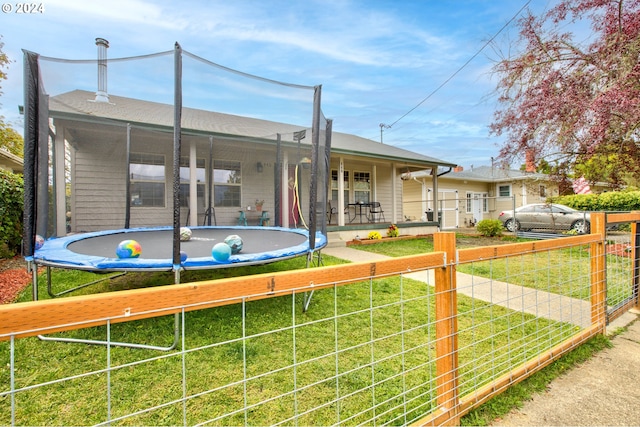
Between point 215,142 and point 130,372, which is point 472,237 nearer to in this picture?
point 215,142

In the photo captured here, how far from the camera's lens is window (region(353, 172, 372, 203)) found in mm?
10516

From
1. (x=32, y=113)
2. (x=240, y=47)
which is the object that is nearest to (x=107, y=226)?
(x=32, y=113)

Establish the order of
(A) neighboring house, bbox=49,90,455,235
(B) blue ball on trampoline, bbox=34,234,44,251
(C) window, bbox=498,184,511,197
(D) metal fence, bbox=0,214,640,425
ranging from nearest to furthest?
(D) metal fence, bbox=0,214,640,425
(B) blue ball on trampoline, bbox=34,234,44,251
(A) neighboring house, bbox=49,90,455,235
(C) window, bbox=498,184,511,197

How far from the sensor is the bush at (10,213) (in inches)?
182

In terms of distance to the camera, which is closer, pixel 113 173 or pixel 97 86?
pixel 97 86

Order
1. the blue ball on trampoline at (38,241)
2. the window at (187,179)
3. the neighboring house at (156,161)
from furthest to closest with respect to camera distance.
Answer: the window at (187,179)
the neighboring house at (156,161)
the blue ball on trampoline at (38,241)

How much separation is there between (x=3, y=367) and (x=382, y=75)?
37.6ft

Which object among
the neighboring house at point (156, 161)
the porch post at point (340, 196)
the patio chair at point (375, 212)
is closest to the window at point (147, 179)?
the neighboring house at point (156, 161)

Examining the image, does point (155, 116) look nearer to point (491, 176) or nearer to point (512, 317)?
point (512, 317)

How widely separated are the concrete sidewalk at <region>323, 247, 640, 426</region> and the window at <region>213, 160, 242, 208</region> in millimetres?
4863

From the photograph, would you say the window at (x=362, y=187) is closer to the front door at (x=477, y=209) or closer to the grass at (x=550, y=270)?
the grass at (x=550, y=270)

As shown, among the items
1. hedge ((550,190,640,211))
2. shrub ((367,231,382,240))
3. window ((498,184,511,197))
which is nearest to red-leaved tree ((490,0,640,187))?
shrub ((367,231,382,240))

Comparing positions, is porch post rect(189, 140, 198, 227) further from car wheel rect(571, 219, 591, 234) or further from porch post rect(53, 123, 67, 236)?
car wheel rect(571, 219, 591, 234)

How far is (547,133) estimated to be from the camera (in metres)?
6.44
